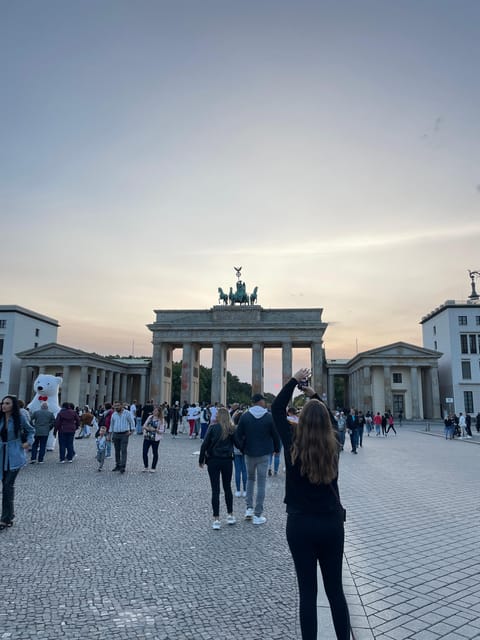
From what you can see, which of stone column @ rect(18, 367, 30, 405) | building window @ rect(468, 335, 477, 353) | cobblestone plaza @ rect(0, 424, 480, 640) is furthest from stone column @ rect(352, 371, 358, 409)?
cobblestone plaza @ rect(0, 424, 480, 640)

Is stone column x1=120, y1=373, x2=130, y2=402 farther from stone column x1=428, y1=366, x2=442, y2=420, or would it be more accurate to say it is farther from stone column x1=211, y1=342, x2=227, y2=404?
stone column x1=428, y1=366, x2=442, y2=420

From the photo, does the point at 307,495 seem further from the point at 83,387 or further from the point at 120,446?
the point at 83,387

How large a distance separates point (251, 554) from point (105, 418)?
1094 centimetres

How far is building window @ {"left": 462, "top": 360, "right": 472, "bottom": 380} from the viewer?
203ft

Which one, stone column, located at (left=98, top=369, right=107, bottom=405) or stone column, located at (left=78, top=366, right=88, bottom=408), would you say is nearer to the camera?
stone column, located at (left=78, top=366, right=88, bottom=408)

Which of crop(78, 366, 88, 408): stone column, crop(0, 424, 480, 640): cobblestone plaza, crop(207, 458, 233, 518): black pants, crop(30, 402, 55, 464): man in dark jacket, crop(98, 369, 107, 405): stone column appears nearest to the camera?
crop(0, 424, 480, 640): cobblestone plaza

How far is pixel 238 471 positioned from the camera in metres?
11.2

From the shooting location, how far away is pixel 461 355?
206 ft

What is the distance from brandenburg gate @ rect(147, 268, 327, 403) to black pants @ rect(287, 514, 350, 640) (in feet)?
190

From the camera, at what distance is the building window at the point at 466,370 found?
61938 mm

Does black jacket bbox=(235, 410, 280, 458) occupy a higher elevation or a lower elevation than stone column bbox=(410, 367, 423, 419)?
lower

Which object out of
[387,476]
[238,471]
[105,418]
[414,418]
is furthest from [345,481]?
[414,418]

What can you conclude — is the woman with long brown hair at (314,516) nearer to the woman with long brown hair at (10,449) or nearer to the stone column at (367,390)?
the woman with long brown hair at (10,449)

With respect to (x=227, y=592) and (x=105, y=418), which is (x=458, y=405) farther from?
(x=227, y=592)
